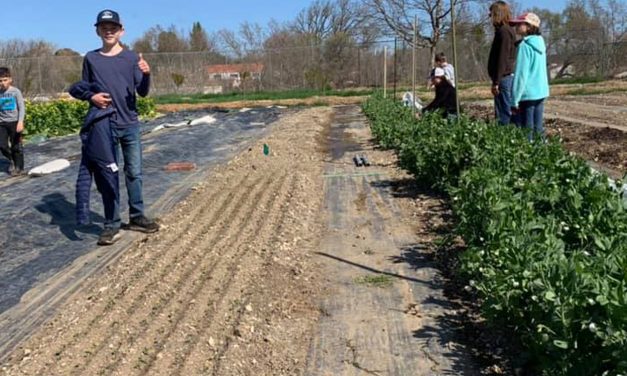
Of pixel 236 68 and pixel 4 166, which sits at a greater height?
pixel 236 68

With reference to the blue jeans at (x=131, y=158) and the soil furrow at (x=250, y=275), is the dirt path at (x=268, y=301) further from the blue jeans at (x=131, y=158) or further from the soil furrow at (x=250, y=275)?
the blue jeans at (x=131, y=158)

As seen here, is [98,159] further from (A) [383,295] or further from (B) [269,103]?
(B) [269,103]

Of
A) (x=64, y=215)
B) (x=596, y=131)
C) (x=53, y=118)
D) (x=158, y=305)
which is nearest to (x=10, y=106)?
(x=64, y=215)

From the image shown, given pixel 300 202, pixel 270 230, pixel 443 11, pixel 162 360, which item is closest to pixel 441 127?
pixel 300 202

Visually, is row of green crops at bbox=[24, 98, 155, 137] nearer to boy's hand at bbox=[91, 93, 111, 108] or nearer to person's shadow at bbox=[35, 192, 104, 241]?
person's shadow at bbox=[35, 192, 104, 241]

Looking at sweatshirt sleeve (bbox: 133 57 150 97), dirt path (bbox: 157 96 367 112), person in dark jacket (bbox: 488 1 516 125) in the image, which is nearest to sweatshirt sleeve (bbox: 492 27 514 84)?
person in dark jacket (bbox: 488 1 516 125)

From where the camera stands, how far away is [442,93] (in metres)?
9.54

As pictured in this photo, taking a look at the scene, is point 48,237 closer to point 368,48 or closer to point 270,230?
point 270,230

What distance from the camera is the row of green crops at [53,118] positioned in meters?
16.1

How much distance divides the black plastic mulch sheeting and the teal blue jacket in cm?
362

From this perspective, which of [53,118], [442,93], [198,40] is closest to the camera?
[442,93]

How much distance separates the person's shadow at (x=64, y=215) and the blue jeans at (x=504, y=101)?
13.2ft

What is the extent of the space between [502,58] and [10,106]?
5988 mm

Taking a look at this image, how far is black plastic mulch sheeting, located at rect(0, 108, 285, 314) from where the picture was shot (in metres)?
4.61
